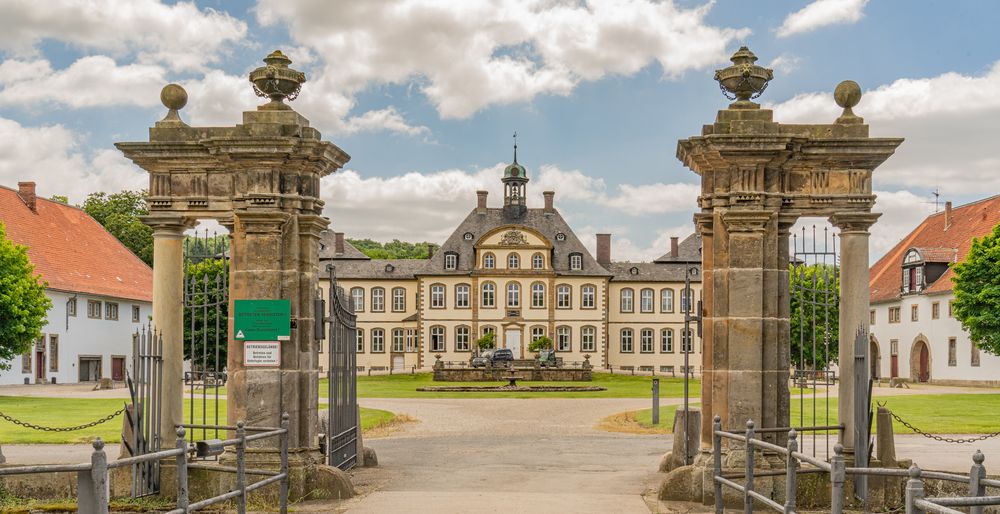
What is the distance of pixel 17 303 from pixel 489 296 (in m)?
34.3

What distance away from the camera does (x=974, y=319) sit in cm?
4016

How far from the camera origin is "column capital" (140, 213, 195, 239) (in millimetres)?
11469

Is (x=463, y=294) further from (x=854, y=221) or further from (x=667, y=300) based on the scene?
(x=854, y=221)

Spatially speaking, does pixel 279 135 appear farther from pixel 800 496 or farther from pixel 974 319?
pixel 974 319

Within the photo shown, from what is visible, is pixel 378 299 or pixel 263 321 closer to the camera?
pixel 263 321

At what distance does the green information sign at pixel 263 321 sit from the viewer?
11.0 m

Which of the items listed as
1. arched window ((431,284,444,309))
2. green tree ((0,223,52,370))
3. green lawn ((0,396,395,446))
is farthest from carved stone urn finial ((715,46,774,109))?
arched window ((431,284,444,309))

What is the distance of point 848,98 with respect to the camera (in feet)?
37.1

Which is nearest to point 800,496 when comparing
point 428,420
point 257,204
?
point 257,204

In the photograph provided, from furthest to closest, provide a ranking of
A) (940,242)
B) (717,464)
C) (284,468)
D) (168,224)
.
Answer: (940,242)
(168,224)
(284,468)
(717,464)

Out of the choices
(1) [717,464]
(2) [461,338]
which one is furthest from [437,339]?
(1) [717,464]

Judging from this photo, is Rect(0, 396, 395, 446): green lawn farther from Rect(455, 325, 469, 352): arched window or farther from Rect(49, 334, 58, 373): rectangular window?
Rect(455, 325, 469, 352): arched window

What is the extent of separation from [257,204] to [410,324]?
55.2m

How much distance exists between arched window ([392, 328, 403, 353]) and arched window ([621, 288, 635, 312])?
1440 cm
